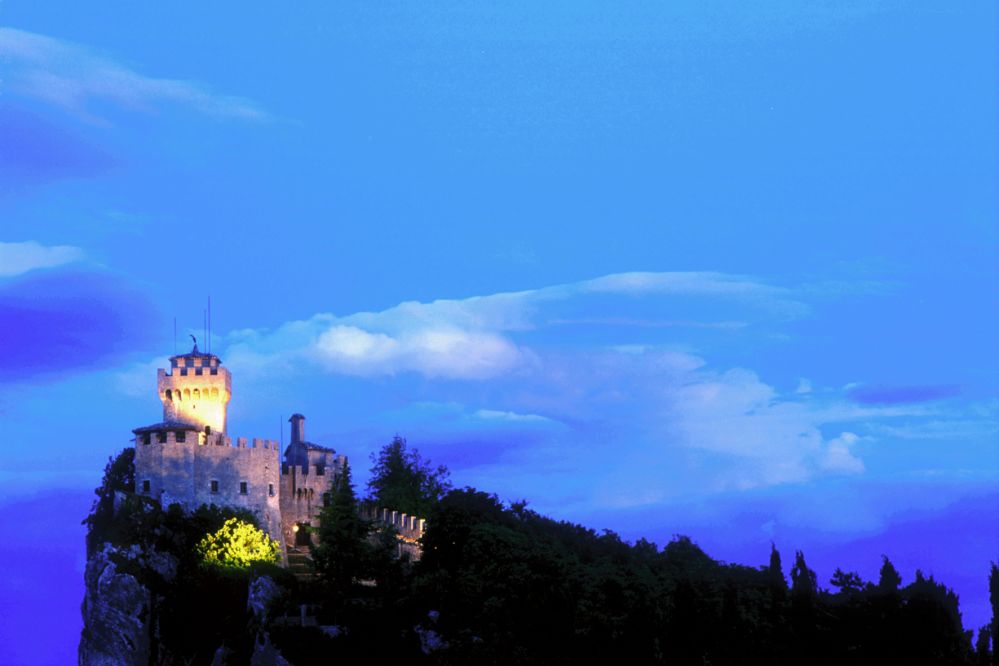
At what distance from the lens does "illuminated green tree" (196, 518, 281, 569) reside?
95500mm

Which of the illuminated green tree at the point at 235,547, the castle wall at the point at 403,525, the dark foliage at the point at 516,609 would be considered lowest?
the dark foliage at the point at 516,609

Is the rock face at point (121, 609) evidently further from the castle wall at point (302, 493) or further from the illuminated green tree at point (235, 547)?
the castle wall at point (302, 493)

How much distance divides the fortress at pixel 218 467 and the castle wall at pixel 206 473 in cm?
6

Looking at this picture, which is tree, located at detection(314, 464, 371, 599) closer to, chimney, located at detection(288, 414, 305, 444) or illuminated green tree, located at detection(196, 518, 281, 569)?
illuminated green tree, located at detection(196, 518, 281, 569)

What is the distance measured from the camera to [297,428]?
367ft

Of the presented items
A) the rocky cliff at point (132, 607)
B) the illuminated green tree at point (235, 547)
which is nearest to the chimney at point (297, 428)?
the illuminated green tree at point (235, 547)

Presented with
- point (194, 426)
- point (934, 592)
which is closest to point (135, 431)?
point (194, 426)

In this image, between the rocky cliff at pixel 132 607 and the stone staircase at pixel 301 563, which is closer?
the rocky cliff at pixel 132 607

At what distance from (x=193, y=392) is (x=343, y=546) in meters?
15.6

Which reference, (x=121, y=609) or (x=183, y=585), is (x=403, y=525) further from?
(x=121, y=609)

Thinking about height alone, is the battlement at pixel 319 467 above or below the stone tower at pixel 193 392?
below

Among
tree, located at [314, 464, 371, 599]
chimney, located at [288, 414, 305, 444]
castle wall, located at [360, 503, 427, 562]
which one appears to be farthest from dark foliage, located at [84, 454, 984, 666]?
chimney, located at [288, 414, 305, 444]

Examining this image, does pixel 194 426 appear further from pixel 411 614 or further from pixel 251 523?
pixel 411 614

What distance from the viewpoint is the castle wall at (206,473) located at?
9888 centimetres
